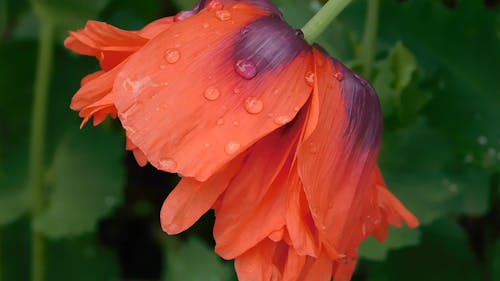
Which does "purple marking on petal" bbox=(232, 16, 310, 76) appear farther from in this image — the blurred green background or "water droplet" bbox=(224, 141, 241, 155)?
Answer: the blurred green background

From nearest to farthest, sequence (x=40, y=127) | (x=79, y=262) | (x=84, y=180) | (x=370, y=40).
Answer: (x=370, y=40)
(x=40, y=127)
(x=84, y=180)
(x=79, y=262)

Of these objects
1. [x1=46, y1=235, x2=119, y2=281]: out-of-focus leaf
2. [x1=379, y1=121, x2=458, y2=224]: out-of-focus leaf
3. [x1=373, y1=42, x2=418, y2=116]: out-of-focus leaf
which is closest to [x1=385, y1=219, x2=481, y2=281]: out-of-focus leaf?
[x1=379, y1=121, x2=458, y2=224]: out-of-focus leaf

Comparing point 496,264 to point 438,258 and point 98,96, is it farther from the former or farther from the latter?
point 98,96

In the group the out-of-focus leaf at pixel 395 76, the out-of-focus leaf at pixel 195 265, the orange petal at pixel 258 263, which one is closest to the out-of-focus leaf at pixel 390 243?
the out-of-focus leaf at pixel 395 76

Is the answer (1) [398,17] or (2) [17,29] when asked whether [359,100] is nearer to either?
(1) [398,17]

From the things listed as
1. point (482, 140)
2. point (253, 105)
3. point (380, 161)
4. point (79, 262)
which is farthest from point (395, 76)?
point (79, 262)

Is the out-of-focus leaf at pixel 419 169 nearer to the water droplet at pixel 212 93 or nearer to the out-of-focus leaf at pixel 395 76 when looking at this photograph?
the out-of-focus leaf at pixel 395 76
